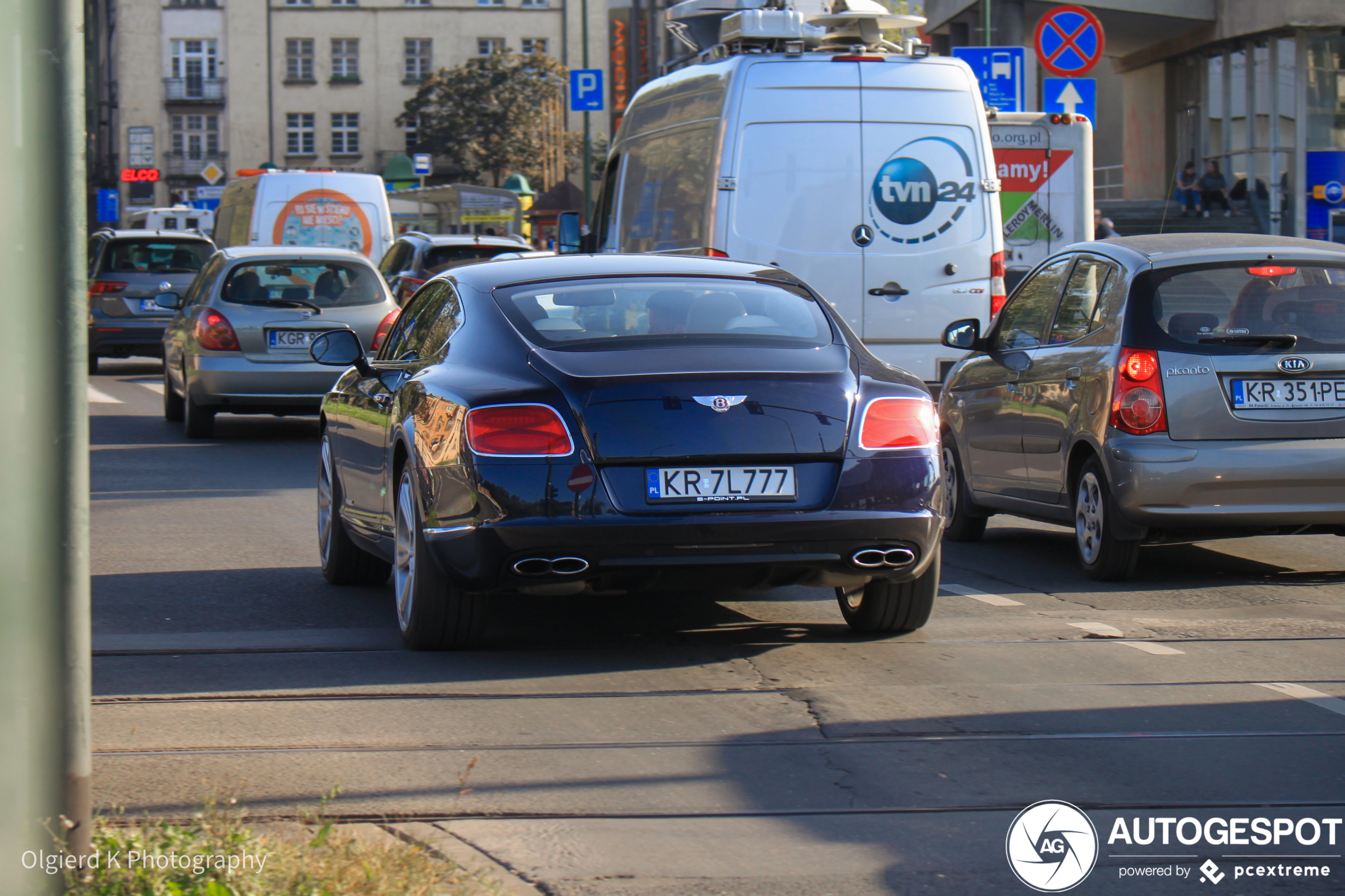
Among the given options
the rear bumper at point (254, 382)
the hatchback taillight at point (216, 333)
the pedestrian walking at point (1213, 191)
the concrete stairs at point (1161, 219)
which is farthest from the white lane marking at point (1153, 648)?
the pedestrian walking at point (1213, 191)

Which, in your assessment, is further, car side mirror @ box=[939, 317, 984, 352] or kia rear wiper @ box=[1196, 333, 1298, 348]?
car side mirror @ box=[939, 317, 984, 352]

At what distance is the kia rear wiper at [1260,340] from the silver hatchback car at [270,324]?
8.95 meters

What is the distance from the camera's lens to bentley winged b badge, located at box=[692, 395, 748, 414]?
611 cm

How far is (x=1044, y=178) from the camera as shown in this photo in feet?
58.8

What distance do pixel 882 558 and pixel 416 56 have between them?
9306 centimetres

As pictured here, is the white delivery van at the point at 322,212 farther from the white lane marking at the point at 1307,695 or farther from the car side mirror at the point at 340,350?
the white lane marking at the point at 1307,695

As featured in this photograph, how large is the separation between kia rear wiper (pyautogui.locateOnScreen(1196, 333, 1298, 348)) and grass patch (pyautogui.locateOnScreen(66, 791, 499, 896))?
5.24 meters

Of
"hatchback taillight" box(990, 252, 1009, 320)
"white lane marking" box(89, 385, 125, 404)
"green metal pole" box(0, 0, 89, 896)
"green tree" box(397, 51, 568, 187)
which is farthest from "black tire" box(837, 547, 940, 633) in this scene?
"green tree" box(397, 51, 568, 187)

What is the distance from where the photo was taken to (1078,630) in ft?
23.4

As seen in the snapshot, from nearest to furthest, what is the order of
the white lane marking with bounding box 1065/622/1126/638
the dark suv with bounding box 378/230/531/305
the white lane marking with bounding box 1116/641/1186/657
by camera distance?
1. the white lane marking with bounding box 1116/641/1186/657
2. the white lane marking with bounding box 1065/622/1126/638
3. the dark suv with bounding box 378/230/531/305

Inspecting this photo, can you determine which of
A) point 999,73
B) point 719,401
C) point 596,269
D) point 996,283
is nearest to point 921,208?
point 996,283

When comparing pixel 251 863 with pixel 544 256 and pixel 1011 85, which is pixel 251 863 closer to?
pixel 544 256

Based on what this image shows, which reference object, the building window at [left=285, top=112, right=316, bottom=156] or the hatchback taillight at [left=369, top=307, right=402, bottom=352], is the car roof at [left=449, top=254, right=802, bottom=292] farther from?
the building window at [left=285, top=112, right=316, bottom=156]

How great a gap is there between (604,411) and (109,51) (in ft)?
316
